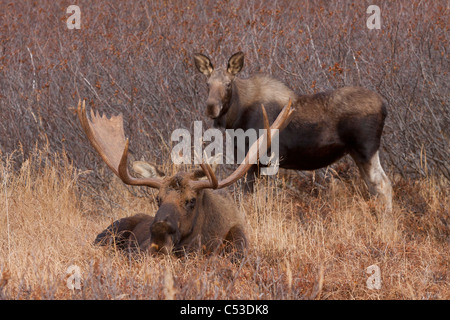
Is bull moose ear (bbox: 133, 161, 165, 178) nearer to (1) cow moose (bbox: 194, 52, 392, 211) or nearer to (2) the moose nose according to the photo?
(2) the moose nose

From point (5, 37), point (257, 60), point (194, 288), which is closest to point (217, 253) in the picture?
point (194, 288)

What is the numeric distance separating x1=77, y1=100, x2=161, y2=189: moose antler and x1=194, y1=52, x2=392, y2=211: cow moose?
189 centimetres

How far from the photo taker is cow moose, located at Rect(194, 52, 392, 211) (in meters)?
7.49

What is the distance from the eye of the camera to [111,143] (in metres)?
5.58

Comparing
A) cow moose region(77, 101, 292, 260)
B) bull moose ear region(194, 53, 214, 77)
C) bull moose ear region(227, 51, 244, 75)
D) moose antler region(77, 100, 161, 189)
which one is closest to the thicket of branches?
bull moose ear region(194, 53, 214, 77)

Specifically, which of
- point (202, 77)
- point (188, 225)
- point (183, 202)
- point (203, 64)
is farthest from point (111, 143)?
point (202, 77)

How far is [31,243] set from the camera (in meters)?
5.80

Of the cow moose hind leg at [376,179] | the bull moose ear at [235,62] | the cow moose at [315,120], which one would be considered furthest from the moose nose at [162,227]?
the cow moose hind leg at [376,179]

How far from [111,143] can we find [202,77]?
136 inches

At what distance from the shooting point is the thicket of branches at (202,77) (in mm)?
8203

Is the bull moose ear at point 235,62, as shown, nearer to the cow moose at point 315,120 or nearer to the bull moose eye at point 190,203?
the cow moose at point 315,120

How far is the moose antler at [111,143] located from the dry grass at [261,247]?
571 millimetres

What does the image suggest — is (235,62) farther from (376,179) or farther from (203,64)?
(376,179)

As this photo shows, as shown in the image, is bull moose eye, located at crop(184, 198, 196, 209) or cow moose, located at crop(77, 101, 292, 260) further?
bull moose eye, located at crop(184, 198, 196, 209)
